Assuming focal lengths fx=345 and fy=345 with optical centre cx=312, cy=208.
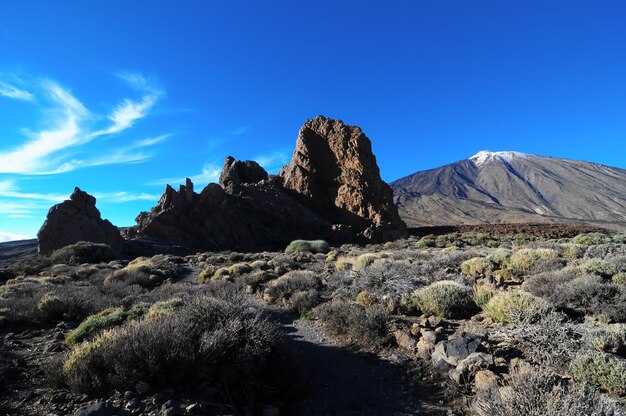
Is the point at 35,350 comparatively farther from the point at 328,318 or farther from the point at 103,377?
the point at 328,318

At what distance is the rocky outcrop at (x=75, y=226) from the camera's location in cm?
2889

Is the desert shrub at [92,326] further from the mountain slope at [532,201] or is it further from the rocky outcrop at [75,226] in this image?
the mountain slope at [532,201]

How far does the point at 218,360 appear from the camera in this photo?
16.4 ft

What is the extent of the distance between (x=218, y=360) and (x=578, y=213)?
181923 mm

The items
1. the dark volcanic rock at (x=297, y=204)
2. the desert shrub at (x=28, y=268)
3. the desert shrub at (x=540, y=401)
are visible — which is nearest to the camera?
the desert shrub at (x=540, y=401)

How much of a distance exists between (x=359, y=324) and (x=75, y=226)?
31276mm

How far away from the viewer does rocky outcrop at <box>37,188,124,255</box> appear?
2889 cm

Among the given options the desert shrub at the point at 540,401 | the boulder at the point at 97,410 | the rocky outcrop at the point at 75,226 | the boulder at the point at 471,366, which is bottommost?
the boulder at the point at 471,366

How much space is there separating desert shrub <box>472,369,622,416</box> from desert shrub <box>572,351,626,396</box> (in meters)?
0.22

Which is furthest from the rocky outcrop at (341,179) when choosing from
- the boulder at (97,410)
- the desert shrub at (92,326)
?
the boulder at (97,410)

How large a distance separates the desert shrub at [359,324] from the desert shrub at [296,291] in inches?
62.9

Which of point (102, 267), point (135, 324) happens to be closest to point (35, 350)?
point (135, 324)

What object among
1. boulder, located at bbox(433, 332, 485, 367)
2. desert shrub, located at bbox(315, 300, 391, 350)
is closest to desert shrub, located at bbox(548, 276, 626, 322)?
boulder, located at bbox(433, 332, 485, 367)

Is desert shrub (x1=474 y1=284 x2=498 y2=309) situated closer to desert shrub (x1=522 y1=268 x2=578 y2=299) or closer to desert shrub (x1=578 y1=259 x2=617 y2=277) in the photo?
desert shrub (x1=522 y1=268 x2=578 y2=299)
